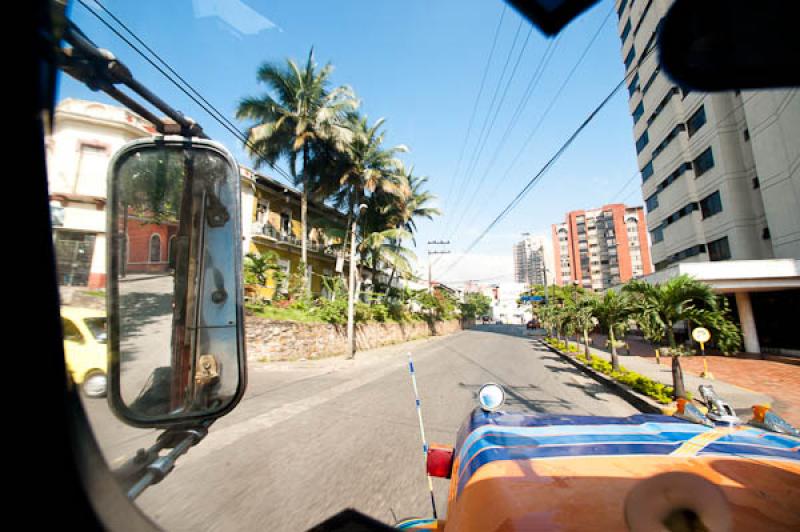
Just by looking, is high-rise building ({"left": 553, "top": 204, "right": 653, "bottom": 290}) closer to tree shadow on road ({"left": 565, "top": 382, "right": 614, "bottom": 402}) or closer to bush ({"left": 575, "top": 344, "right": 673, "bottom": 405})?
bush ({"left": 575, "top": 344, "right": 673, "bottom": 405})

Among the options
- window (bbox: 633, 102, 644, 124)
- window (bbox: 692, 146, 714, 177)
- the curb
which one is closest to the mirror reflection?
the curb

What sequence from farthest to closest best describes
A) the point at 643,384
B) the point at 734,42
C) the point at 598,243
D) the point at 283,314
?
1. the point at 598,243
2. the point at 283,314
3. the point at 643,384
4. the point at 734,42

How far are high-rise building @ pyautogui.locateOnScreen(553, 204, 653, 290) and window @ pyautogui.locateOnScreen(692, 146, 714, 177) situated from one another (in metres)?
49.0

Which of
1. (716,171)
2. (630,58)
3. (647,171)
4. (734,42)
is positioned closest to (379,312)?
(734,42)

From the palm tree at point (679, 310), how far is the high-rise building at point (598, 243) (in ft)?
233

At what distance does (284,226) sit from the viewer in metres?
20.1

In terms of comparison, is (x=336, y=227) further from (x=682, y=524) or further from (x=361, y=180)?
(x=682, y=524)

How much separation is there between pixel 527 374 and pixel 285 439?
29.2 feet

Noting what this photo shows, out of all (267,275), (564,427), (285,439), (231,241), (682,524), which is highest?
(267,275)

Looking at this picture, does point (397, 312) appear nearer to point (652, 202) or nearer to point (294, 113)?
point (294, 113)

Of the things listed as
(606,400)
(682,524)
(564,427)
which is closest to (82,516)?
(682,524)

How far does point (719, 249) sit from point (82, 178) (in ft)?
102

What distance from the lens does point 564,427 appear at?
202 cm

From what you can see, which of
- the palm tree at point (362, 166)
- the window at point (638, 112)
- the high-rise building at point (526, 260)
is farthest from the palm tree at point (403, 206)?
the high-rise building at point (526, 260)
